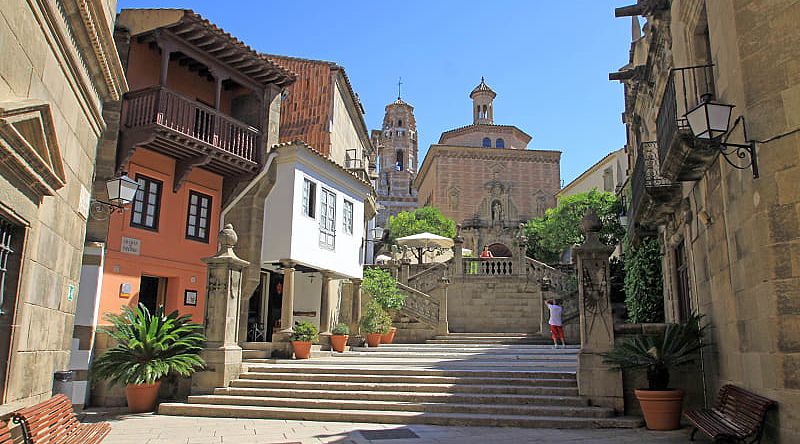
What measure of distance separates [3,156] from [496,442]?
6378mm

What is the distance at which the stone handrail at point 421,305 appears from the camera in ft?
68.4

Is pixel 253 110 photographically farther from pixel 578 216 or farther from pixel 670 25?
pixel 578 216

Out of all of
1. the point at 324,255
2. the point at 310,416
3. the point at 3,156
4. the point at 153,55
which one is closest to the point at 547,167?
the point at 324,255

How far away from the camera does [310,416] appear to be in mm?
9875

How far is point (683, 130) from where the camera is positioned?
819cm

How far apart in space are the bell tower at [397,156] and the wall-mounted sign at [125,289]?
5868cm

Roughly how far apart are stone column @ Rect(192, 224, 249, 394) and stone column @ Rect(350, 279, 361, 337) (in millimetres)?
7510

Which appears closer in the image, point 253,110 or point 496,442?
point 496,442

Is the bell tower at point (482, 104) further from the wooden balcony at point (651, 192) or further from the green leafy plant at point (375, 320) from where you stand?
the wooden balcony at point (651, 192)

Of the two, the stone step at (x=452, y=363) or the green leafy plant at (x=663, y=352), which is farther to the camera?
the stone step at (x=452, y=363)

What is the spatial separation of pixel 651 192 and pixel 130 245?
11397mm

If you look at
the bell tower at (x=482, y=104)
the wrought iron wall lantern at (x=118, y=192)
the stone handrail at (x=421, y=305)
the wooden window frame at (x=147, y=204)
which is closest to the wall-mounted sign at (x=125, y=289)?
the wooden window frame at (x=147, y=204)

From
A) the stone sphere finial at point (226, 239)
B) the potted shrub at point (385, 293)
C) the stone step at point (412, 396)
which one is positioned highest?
the stone sphere finial at point (226, 239)

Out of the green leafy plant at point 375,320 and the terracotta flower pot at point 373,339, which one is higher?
the green leafy plant at point 375,320
